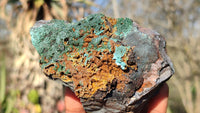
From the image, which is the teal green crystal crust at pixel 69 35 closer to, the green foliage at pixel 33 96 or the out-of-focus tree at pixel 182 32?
the out-of-focus tree at pixel 182 32

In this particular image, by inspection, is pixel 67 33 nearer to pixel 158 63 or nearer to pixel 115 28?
pixel 115 28

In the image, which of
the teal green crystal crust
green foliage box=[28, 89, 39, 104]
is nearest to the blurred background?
green foliage box=[28, 89, 39, 104]

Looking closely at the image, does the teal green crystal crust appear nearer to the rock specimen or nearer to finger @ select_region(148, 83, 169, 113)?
the rock specimen

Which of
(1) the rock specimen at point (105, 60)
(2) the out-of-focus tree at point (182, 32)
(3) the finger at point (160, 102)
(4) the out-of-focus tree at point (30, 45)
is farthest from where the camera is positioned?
(2) the out-of-focus tree at point (182, 32)

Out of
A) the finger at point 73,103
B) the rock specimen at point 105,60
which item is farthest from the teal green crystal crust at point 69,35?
the finger at point 73,103

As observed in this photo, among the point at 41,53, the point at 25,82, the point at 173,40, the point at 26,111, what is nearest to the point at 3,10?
the point at 25,82

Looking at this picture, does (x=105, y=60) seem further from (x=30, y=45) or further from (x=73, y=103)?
(x=30, y=45)

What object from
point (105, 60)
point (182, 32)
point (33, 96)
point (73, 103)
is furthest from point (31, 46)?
point (182, 32)

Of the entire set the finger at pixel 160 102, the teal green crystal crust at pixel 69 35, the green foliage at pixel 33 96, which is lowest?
the finger at pixel 160 102
